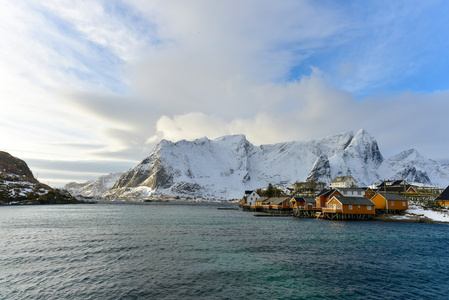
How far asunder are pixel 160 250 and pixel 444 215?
73352mm

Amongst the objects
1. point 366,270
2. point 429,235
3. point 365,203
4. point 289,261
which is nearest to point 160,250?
point 289,261

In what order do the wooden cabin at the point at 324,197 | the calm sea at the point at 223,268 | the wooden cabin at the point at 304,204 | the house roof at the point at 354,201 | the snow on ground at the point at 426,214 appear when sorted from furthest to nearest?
1. the wooden cabin at the point at 304,204
2. the wooden cabin at the point at 324,197
3. the house roof at the point at 354,201
4. the snow on ground at the point at 426,214
5. the calm sea at the point at 223,268

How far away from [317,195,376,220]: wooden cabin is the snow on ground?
242 inches

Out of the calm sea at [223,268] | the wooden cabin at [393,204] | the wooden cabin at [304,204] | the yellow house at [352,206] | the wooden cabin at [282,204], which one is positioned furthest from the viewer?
the wooden cabin at [282,204]

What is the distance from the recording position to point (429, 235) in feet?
159

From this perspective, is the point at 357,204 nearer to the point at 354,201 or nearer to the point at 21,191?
the point at 354,201

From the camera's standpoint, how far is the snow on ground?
68.5 meters

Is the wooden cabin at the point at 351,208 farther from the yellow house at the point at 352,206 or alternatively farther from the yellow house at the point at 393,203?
the yellow house at the point at 393,203

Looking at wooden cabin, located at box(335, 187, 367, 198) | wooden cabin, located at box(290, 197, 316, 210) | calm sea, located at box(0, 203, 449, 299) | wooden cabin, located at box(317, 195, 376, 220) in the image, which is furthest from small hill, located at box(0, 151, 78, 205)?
wooden cabin, located at box(335, 187, 367, 198)

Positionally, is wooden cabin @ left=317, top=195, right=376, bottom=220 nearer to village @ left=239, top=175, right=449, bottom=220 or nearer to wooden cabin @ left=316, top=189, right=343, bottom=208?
village @ left=239, top=175, right=449, bottom=220

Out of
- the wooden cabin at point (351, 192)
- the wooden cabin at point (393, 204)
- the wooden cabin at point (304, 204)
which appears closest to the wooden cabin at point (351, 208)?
the wooden cabin at point (393, 204)

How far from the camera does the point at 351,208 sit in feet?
248

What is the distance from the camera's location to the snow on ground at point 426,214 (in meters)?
68.5

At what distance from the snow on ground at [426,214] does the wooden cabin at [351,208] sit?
6.15m
